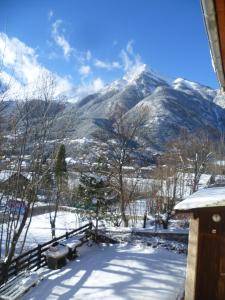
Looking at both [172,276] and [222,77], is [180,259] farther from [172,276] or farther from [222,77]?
[222,77]

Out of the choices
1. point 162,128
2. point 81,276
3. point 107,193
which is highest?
point 162,128

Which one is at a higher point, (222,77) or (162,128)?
(162,128)

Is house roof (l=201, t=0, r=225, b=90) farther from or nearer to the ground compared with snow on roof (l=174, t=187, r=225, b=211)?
farther from the ground

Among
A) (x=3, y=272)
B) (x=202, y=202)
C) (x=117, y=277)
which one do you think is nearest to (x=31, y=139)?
(x=3, y=272)

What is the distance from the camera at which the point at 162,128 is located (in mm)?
147625

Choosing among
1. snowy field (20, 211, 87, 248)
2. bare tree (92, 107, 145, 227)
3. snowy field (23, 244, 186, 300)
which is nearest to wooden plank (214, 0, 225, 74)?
snowy field (23, 244, 186, 300)

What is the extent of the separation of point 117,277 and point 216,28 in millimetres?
12081

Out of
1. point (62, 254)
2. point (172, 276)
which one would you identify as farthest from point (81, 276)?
point (172, 276)

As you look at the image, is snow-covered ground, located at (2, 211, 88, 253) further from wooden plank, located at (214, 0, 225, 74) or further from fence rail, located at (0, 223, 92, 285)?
wooden plank, located at (214, 0, 225, 74)

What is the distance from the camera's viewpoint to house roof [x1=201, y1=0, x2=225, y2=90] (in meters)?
3.58

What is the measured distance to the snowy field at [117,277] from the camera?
1243 cm

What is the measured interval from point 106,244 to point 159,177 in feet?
60.2

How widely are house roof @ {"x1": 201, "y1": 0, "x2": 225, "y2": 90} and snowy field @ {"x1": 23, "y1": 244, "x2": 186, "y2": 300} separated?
30.8 ft

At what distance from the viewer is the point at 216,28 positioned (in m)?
3.98
